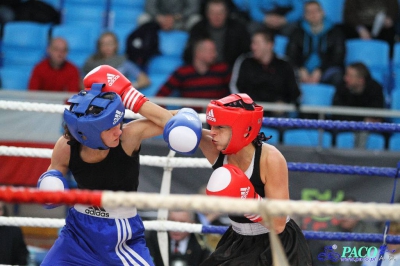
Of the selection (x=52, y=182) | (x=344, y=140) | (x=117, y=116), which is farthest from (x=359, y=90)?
(x=52, y=182)

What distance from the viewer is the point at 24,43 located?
22.5 ft

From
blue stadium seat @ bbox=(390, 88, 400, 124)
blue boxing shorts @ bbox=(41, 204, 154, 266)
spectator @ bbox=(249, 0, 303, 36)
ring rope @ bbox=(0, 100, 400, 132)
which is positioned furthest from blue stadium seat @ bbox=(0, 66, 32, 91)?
blue boxing shorts @ bbox=(41, 204, 154, 266)

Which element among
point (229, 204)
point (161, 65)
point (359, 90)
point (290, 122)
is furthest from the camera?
point (161, 65)

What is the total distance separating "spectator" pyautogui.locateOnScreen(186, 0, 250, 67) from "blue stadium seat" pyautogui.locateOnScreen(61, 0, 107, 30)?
4.76ft

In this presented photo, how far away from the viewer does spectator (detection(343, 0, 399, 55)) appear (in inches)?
258

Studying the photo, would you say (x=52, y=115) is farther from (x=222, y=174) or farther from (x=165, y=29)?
(x=222, y=174)

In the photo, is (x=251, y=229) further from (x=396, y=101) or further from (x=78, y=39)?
(x=78, y=39)

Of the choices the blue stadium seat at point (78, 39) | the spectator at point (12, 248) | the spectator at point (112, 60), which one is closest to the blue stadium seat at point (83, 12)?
the blue stadium seat at point (78, 39)

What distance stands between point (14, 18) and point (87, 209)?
4.75 metres

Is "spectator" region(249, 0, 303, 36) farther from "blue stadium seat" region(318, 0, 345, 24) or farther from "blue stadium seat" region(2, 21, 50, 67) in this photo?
"blue stadium seat" region(2, 21, 50, 67)

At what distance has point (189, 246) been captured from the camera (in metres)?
4.10

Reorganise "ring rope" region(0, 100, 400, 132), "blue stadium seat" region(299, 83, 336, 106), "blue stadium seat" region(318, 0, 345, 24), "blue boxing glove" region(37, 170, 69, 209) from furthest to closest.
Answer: "blue stadium seat" region(318, 0, 345, 24), "blue stadium seat" region(299, 83, 336, 106), "ring rope" region(0, 100, 400, 132), "blue boxing glove" region(37, 170, 69, 209)

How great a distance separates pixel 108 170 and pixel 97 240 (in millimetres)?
300

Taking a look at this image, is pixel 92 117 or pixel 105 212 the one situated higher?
pixel 92 117
